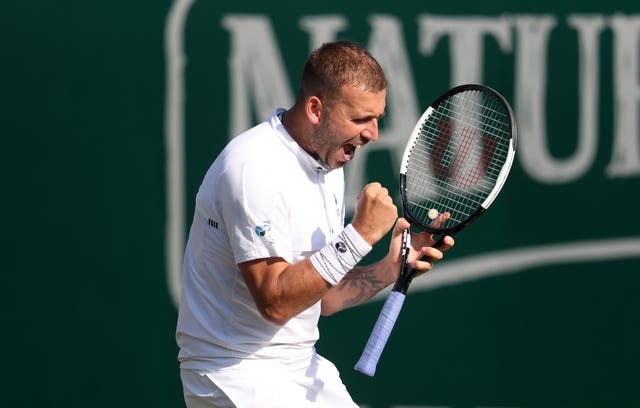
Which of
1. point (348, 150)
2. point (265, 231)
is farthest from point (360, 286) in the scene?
point (265, 231)

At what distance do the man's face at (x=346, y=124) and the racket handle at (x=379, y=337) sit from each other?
0.44 meters

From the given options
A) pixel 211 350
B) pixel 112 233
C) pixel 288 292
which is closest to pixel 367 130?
pixel 288 292

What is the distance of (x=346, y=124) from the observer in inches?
127

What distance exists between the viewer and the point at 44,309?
205 inches

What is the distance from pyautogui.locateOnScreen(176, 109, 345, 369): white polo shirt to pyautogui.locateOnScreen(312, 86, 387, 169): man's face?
6cm

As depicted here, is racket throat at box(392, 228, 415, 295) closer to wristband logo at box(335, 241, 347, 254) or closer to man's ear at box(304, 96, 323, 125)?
wristband logo at box(335, 241, 347, 254)

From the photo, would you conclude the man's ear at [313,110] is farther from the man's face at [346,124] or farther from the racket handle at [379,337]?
the racket handle at [379,337]

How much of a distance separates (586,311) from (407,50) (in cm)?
142

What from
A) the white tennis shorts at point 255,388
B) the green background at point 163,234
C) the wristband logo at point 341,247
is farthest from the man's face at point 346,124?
the green background at point 163,234

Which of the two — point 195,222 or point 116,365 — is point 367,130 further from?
point 116,365

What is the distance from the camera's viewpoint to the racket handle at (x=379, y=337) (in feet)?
10.6

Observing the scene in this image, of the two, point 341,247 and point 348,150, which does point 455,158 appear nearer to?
point 348,150

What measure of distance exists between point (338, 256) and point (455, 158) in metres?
1.61

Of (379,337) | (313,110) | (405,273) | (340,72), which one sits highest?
(340,72)
